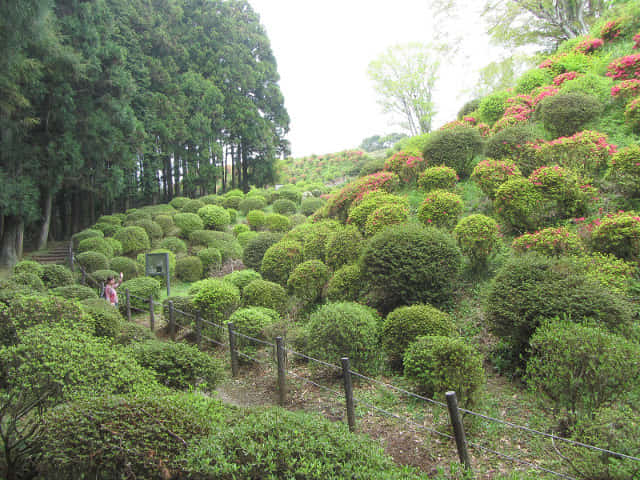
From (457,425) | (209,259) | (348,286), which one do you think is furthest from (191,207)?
(457,425)

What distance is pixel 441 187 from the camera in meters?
11.0

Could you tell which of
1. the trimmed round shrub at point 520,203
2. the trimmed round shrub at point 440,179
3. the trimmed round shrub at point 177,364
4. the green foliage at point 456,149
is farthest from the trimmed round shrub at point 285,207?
the trimmed round shrub at point 177,364

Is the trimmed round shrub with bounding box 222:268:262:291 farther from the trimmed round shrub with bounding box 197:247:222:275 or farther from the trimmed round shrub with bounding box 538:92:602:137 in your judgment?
the trimmed round shrub with bounding box 538:92:602:137

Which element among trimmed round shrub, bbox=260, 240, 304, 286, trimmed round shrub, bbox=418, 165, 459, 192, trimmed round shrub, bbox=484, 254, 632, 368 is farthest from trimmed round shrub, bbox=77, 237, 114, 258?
trimmed round shrub, bbox=484, 254, 632, 368

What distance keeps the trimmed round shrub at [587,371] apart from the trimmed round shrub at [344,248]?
18.6 ft

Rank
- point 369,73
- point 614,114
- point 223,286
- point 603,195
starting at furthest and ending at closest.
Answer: point 369,73
point 614,114
point 223,286
point 603,195

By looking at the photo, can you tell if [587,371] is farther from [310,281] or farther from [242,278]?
[242,278]

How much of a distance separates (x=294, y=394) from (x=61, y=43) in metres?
16.8

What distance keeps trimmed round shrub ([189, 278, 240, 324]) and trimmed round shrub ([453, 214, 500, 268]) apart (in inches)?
225

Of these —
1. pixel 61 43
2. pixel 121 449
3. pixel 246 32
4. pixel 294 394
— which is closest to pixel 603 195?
pixel 294 394

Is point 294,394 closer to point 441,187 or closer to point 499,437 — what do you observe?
point 499,437

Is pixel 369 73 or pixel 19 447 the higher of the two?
pixel 369 73

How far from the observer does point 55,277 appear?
11.1m

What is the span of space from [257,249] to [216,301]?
404 centimetres
